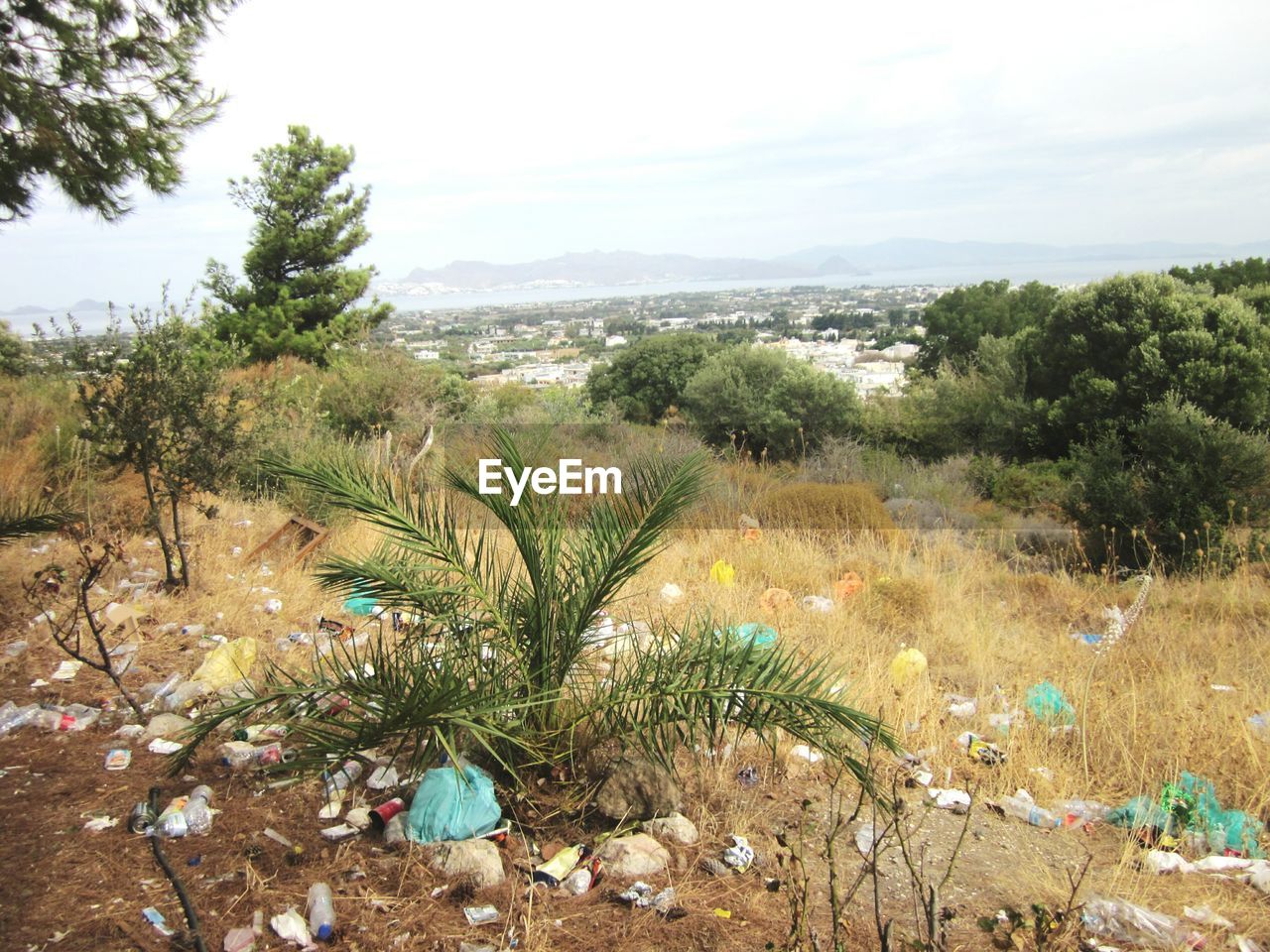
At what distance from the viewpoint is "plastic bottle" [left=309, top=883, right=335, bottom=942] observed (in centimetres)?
249

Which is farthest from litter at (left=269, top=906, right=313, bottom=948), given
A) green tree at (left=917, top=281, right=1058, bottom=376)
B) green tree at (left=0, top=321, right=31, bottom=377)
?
green tree at (left=917, top=281, right=1058, bottom=376)

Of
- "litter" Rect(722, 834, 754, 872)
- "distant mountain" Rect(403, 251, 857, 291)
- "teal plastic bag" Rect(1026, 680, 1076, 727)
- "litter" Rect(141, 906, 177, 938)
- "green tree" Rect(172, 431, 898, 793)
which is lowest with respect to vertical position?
"teal plastic bag" Rect(1026, 680, 1076, 727)

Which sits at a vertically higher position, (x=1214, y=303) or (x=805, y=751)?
(x=1214, y=303)

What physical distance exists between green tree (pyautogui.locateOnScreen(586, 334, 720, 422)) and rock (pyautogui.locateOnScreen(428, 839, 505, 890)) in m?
16.6

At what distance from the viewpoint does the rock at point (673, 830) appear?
3.06 metres

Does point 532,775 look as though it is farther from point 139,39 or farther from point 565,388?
point 565,388

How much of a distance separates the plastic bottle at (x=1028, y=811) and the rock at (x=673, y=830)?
1353 millimetres

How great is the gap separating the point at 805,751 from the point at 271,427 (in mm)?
6041

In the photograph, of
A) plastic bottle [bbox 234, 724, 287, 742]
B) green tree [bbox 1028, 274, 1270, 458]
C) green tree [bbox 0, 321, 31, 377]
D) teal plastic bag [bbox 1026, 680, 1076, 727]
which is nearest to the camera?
plastic bottle [bbox 234, 724, 287, 742]

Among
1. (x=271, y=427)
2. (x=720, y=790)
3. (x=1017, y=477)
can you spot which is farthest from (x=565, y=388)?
(x=720, y=790)

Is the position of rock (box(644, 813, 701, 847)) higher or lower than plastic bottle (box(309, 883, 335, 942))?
lower

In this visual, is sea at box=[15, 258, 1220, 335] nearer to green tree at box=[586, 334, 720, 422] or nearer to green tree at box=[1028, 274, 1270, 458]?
green tree at box=[586, 334, 720, 422]

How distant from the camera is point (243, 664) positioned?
458cm

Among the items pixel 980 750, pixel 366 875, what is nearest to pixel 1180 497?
pixel 980 750
